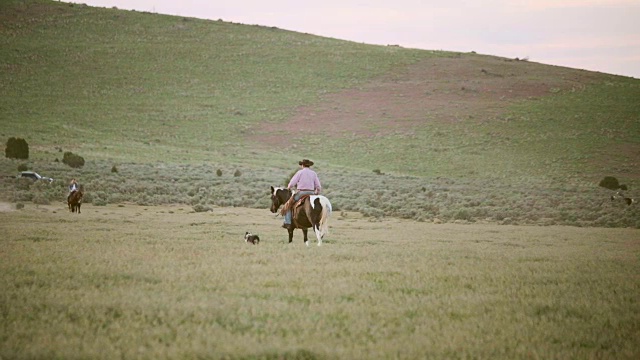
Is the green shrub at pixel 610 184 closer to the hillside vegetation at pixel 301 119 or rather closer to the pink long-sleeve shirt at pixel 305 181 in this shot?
the hillside vegetation at pixel 301 119

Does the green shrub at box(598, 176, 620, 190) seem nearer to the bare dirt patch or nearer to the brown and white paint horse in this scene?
the bare dirt patch

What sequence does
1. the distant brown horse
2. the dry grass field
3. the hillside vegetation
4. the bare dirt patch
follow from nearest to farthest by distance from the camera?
1. the dry grass field
2. the distant brown horse
3. the hillside vegetation
4. the bare dirt patch

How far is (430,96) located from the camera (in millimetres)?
88000

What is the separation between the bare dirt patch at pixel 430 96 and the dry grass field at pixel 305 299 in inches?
2293

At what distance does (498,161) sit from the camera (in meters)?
64.6

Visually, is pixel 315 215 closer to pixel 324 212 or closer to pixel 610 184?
pixel 324 212

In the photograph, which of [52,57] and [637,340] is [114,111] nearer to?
[52,57]

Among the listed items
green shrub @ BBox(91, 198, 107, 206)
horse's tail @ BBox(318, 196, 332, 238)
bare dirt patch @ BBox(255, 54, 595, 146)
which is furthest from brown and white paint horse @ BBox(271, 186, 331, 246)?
bare dirt patch @ BBox(255, 54, 595, 146)

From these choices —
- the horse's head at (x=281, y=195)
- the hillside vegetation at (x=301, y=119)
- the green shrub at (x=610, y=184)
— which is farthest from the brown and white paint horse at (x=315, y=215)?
the green shrub at (x=610, y=184)

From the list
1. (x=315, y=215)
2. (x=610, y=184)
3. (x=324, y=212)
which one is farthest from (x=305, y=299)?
(x=610, y=184)

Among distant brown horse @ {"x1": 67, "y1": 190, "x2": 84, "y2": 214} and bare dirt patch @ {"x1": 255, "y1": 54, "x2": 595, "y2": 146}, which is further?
bare dirt patch @ {"x1": 255, "y1": 54, "x2": 595, "y2": 146}

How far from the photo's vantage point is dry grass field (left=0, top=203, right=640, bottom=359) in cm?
688

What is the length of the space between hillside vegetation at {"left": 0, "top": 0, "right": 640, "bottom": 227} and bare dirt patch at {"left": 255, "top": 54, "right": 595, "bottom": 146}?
1.16ft

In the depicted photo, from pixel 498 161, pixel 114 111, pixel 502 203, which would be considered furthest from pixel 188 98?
pixel 502 203
